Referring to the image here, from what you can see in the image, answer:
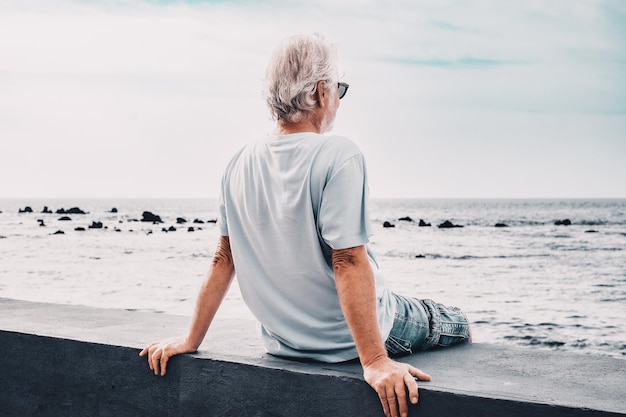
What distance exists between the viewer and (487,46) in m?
54.6

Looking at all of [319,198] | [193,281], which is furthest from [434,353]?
[193,281]

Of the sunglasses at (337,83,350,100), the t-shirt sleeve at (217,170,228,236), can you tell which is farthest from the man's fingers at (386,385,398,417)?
the sunglasses at (337,83,350,100)

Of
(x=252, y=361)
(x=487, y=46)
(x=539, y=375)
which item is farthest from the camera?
(x=487, y=46)

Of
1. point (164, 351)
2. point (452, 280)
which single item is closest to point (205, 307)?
point (164, 351)

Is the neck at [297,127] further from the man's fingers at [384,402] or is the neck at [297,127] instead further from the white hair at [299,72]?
the man's fingers at [384,402]

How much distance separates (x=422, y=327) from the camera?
94.0 inches

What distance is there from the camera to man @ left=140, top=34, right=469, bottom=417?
1.94 meters

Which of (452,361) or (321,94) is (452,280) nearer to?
(452,361)

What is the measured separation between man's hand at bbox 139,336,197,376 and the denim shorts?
0.71 m

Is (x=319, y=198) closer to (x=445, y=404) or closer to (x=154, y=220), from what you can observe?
(x=445, y=404)

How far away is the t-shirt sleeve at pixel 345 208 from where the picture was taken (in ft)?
6.36

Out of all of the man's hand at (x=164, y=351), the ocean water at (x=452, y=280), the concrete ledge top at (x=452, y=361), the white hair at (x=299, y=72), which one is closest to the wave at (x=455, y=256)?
the ocean water at (x=452, y=280)

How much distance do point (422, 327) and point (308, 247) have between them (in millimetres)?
590

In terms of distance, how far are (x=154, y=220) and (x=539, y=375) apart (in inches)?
2261
